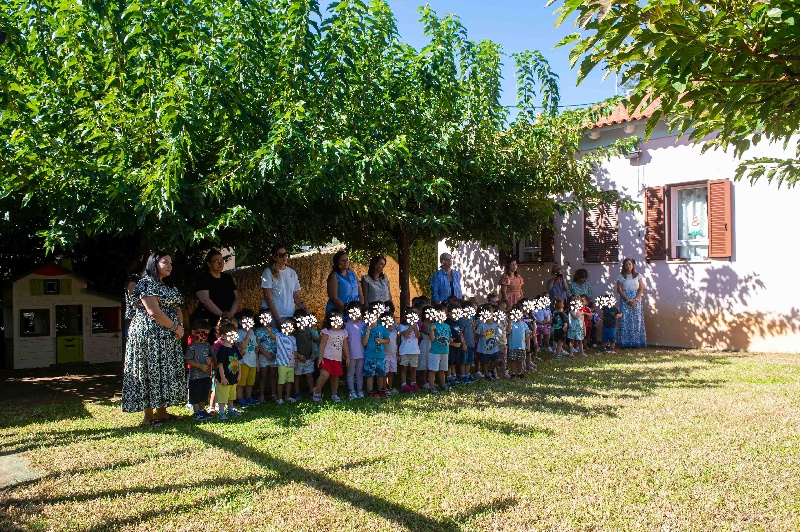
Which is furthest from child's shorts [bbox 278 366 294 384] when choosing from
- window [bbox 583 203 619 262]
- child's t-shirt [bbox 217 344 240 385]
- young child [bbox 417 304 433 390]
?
window [bbox 583 203 619 262]

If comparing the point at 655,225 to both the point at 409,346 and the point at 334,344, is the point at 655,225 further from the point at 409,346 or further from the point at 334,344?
the point at 334,344

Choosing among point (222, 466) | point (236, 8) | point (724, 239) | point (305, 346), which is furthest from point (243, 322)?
point (724, 239)

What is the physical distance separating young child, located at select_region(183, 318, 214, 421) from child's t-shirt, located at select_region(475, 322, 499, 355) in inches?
135

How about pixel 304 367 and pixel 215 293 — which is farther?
pixel 304 367

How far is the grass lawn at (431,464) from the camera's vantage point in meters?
4.05

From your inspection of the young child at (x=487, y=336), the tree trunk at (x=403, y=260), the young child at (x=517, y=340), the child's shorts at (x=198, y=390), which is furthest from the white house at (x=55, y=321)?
the young child at (x=517, y=340)

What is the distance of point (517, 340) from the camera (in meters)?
9.12

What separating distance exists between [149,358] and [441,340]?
3.32 m

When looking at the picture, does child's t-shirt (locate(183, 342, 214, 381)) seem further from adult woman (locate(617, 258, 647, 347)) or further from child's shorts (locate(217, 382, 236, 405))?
adult woman (locate(617, 258, 647, 347))

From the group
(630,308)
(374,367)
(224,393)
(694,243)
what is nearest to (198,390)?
(224,393)

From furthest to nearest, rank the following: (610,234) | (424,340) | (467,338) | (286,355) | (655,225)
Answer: (610,234) → (655,225) → (467,338) → (424,340) → (286,355)

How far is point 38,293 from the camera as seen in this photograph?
39.7 feet

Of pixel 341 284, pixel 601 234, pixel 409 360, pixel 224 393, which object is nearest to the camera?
pixel 224 393

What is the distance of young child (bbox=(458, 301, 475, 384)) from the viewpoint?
8.73 metres
